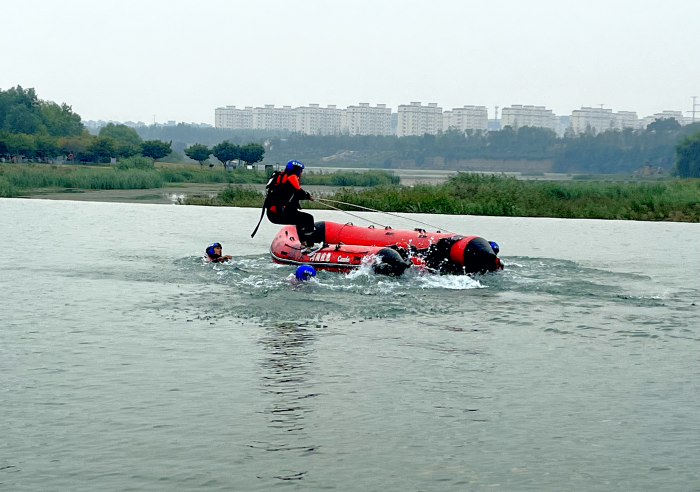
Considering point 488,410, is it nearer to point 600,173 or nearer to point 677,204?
point 677,204

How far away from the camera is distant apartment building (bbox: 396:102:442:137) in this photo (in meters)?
186

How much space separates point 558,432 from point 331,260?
30.3ft

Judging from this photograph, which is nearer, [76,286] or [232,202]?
[76,286]

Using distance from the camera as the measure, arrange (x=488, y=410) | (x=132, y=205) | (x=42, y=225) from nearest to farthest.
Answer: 1. (x=488, y=410)
2. (x=42, y=225)
3. (x=132, y=205)

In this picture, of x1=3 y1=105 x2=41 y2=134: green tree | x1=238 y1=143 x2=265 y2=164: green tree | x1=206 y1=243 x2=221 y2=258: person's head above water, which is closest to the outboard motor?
x1=206 y1=243 x2=221 y2=258: person's head above water

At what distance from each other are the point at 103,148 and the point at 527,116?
122771mm

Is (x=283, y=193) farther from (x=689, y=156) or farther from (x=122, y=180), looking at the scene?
(x=689, y=156)

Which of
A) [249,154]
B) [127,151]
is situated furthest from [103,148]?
[249,154]

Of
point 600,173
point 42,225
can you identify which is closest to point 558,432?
point 42,225

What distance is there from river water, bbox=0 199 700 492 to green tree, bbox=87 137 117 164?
2209 inches

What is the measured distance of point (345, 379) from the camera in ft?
31.0

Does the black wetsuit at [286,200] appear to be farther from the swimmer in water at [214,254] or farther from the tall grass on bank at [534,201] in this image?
the tall grass on bank at [534,201]

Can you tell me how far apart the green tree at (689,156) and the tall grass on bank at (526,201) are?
21514 millimetres

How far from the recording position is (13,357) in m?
10.1
